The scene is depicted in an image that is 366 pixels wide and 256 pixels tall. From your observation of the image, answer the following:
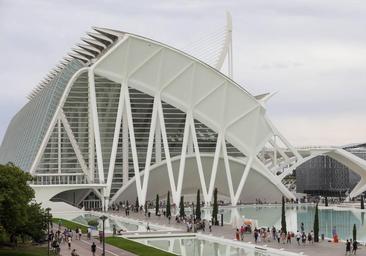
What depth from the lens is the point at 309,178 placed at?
135250mm

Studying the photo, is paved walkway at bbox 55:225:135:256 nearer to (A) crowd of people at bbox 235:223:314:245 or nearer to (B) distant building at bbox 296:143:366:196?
(A) crowd of people at bbox 235:223:314:245

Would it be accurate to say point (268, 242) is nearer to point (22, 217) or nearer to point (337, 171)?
point (22, 217)

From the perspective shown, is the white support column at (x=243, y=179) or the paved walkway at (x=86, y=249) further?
the white support column at (x=243, y=179)

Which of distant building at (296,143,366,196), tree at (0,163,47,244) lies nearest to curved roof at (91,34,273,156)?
tree at (0,163,47,244)

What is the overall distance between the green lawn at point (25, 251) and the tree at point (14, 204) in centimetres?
90

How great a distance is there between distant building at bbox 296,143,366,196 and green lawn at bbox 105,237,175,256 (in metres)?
86.4

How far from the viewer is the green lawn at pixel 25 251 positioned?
107 ft

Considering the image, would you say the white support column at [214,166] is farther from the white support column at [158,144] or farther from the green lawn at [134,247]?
the green lawn at [134,247]

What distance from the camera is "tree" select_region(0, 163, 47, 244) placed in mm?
34219

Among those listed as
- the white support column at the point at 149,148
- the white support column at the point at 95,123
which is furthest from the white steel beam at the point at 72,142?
the white support column at the point at 149,148

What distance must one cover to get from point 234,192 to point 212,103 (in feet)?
40.7

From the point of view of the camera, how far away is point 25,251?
116 ft

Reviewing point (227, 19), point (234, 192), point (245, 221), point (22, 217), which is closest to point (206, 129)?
point (234, 192)

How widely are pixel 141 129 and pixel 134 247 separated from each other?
4565 centimetres
